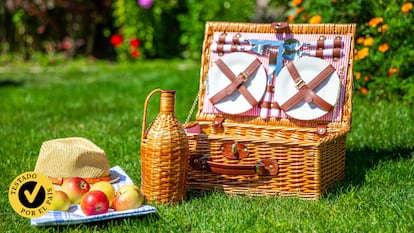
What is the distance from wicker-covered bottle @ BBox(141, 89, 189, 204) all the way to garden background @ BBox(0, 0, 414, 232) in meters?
0.11

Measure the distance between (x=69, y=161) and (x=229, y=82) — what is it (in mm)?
1061

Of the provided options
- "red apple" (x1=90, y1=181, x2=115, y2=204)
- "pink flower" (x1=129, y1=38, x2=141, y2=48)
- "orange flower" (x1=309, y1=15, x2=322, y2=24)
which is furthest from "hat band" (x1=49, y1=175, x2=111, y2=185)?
"pink flower" (x1=129, y1=38, x2=141, y2=48)

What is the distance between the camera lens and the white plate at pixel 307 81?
12.0 ft

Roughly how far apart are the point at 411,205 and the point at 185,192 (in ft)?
3.63

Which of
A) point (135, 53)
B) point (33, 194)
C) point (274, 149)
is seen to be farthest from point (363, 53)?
point (135, 53)

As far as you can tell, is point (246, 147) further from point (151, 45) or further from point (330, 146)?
point (151, 45)

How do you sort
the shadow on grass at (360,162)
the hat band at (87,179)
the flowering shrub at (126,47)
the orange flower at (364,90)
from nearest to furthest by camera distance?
1. the hat band at (87,179)
2. the shadow on grass at (360,162)
3. the orange flower at (364,90)
4. the flowering shrub at (126,47)

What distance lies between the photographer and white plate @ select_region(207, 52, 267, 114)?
152 inches

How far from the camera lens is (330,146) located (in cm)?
343

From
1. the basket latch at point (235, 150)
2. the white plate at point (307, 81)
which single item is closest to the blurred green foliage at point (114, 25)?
the white plate at point (307, 81)

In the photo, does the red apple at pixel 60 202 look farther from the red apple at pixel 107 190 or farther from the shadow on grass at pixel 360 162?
the shadow on grass at pixel 360 162

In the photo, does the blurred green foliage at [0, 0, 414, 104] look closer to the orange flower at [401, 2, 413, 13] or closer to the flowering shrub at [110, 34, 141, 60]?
the flowering shrub at [110, 34, 141, 60]

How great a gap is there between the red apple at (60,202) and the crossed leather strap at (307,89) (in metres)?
1.37

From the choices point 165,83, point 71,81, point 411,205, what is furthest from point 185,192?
point 71,81
